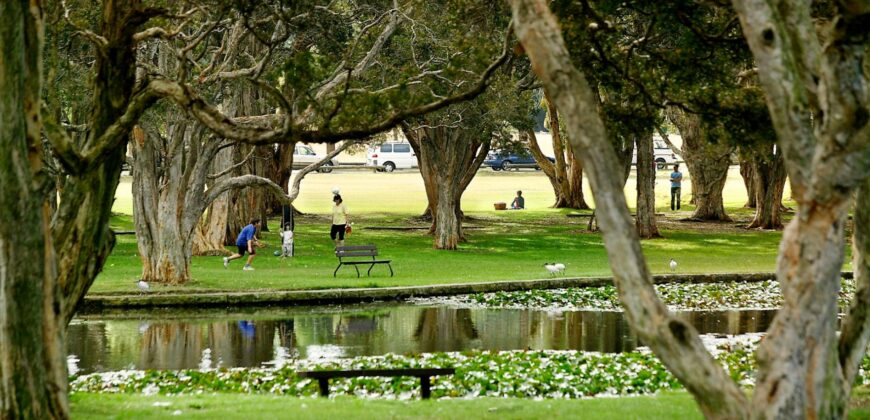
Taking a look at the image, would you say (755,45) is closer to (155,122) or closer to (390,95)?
(390,95)

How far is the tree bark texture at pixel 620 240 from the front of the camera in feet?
25.8

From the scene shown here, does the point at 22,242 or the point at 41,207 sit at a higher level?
the point at 41,207

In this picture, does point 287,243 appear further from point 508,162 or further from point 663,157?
point 663,157

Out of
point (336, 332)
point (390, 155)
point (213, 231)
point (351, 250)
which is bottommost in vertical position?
point (336, 332)

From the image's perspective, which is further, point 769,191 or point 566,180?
point 566,180

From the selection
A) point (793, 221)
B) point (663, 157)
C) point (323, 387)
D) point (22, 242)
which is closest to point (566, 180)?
point (663, 157)

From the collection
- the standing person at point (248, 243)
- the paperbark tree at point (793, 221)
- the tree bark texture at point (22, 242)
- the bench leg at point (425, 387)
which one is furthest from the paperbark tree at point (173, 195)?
the paperbark tree at point (793, 221)

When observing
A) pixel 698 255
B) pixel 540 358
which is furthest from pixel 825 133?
pixel 698 255

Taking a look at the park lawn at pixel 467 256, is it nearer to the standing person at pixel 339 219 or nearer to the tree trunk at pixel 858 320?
the standing person at pixel 339 219

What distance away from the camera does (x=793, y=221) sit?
8.04 metres

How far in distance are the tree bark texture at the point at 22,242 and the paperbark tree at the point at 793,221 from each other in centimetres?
377

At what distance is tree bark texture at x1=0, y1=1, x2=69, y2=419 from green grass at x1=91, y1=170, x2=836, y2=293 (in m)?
15.6

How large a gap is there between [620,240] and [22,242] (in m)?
4.38

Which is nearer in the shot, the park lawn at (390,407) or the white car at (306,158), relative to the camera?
the park lawn at (390,407)
